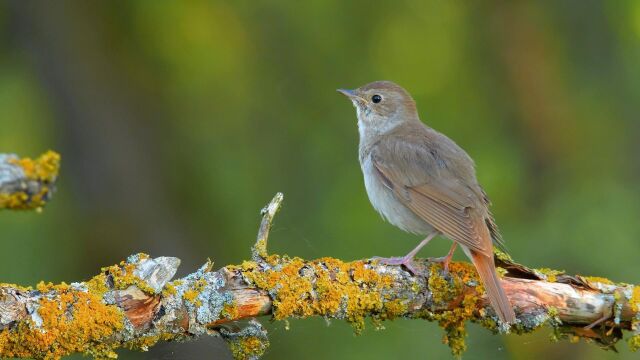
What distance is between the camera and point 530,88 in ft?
27.3

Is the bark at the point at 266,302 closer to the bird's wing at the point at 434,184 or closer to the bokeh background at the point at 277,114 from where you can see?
the bird's wing at the point at 434,184

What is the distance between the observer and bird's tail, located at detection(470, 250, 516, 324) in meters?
4.50

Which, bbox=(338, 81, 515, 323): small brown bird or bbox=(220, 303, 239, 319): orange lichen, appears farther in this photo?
bbox=(338, 81, 515, 323): small brown bird

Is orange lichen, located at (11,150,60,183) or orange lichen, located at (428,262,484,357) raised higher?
orange lichen, located at (11,150,60,183)

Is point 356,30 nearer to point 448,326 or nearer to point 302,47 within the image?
point 302,47

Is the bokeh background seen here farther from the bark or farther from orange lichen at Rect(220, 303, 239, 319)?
orange lichen at Rect(220, 303, 239, 319)

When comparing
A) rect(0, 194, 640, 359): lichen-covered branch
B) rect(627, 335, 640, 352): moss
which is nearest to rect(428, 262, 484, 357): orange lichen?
rect(0, 194, 640, 359): lichen-covered branch

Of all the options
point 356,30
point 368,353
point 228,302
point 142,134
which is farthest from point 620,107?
point 228,302

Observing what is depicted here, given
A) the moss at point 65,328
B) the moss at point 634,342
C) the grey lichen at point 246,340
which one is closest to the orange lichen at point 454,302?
the moss at point 634,342

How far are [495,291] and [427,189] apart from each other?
124 centimetres

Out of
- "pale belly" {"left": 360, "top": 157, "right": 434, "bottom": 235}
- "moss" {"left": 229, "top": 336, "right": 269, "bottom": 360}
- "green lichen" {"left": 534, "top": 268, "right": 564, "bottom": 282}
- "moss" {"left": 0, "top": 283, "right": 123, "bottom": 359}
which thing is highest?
"pale belly" {"left": 360, "top": 157, "right": 434, "bottom": 235}

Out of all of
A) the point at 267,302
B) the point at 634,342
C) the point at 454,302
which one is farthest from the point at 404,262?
the point at 634,342

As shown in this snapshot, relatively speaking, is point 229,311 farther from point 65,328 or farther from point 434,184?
point 434,184

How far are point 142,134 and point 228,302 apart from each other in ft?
16.2
